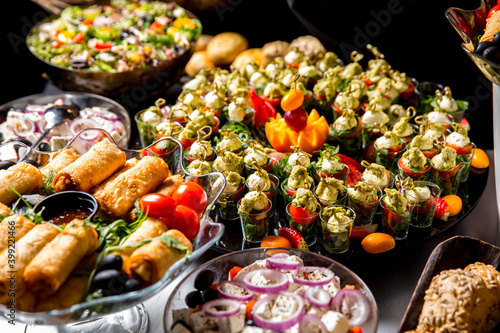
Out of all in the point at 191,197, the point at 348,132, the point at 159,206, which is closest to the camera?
the point at 159,206

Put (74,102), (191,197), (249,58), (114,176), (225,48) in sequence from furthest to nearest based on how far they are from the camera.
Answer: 1. (225,48)
2. (249,58)
3. (74,102)
4. (114,176)
5. (191,197)

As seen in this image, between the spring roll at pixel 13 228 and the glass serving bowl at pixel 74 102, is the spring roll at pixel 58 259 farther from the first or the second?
the glass serving bowl at pixel 74 102

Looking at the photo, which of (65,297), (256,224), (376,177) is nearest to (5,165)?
(65,297)

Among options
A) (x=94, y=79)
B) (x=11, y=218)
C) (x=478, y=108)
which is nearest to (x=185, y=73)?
(x=94, y=79)

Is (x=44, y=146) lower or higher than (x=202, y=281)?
lower

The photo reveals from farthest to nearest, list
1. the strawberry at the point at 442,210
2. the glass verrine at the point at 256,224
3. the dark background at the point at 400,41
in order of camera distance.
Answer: the dark background at the point at 400,41 → the strawberry at the point at 442,210 → the glass verrine at the point at 256,224

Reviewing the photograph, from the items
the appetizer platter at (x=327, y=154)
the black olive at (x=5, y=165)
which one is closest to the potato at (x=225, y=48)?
the appetizer platter at (x=327, y=154)

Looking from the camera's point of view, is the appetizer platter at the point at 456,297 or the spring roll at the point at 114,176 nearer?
the appetizer platter at the point at 456,297

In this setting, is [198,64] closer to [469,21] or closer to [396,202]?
[396,202]

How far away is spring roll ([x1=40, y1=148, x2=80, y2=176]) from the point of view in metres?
1.51

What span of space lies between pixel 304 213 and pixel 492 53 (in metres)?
0.70

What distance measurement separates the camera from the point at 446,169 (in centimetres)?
176

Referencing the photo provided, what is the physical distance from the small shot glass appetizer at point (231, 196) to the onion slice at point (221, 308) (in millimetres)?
598

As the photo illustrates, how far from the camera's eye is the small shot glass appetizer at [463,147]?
1.84 m
